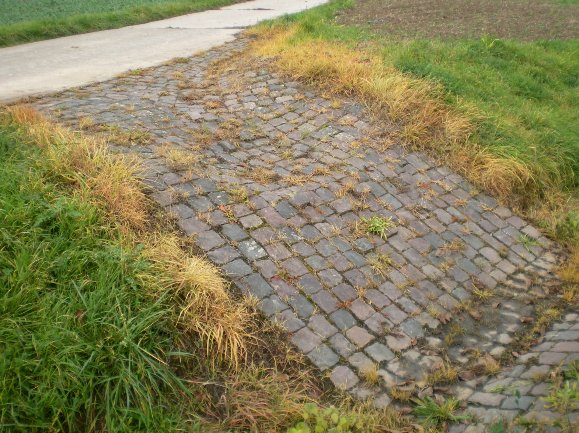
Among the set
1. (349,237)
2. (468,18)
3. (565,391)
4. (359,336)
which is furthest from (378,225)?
(468,18)

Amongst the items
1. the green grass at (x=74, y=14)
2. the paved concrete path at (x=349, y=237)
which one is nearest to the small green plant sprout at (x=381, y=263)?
the paved concrete path at (x=349, y=237)

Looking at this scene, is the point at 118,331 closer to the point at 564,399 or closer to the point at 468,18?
the point at 564,399

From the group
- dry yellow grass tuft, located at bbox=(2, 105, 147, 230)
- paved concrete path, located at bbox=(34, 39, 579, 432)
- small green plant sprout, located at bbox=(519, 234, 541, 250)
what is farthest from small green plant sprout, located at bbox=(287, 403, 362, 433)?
small green plant sprout, located at bbox=(519, 234, 541, 250)

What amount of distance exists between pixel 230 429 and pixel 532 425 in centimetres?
180

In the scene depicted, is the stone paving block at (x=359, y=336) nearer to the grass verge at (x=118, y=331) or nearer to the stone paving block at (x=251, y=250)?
the grass verge at (x=118, y=331)

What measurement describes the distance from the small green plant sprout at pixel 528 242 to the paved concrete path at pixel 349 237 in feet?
0.04

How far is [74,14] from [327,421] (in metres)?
10.7

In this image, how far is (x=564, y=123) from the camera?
24.3 ft

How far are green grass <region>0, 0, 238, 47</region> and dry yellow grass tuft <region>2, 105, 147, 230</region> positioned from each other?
573 centimetres

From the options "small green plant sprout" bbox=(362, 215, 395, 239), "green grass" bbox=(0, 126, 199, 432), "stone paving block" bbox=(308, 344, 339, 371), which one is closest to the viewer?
"green grass" bbox=(0, 126, 199, 432)

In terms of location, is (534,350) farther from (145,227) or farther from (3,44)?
(3,44)

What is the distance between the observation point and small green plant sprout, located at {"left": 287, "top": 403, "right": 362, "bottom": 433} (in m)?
3.29

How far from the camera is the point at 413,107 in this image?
21.5 feet

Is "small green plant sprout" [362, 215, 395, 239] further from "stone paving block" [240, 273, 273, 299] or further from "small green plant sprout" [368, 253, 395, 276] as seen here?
"stone paving block" [240, 273, 273, 299]
